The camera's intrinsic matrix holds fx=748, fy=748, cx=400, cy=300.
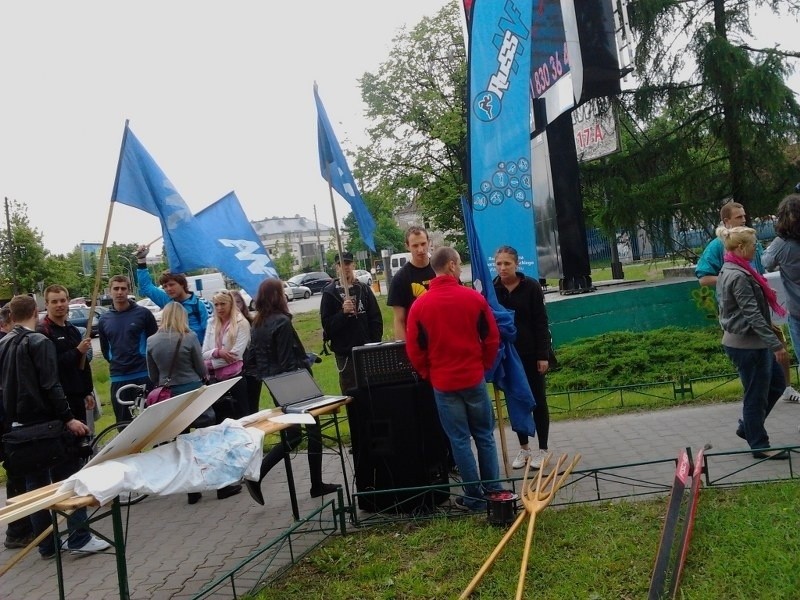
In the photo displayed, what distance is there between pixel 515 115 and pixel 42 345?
5.59 meters

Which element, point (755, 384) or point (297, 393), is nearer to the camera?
point (755, 384)

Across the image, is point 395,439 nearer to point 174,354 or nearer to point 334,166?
point 174,354

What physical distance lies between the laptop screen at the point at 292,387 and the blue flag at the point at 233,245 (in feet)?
5.04

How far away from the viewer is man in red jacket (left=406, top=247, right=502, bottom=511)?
16.5 feet

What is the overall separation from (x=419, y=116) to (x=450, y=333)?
88.6 feet

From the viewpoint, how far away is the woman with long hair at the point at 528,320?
6.07 metres

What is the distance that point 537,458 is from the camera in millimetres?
6234

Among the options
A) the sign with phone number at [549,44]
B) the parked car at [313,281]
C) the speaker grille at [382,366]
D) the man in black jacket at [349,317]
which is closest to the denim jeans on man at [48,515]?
the speaker grille at [382,366]

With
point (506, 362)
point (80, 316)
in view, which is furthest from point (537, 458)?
point (80, 316)

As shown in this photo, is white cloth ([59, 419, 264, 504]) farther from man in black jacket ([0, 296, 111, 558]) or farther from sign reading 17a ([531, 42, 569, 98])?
sign reading 17a ([531, 42, 569, 98])

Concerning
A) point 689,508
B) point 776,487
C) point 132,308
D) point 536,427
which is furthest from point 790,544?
point 132,308

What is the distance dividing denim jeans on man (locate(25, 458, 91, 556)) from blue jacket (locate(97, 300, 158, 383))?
64.8 inches

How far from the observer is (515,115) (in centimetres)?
850

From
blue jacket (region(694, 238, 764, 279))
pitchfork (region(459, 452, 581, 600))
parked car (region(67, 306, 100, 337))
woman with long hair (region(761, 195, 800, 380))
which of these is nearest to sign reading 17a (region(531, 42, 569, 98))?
blue jacket (region(694, 238, 764, 279))
